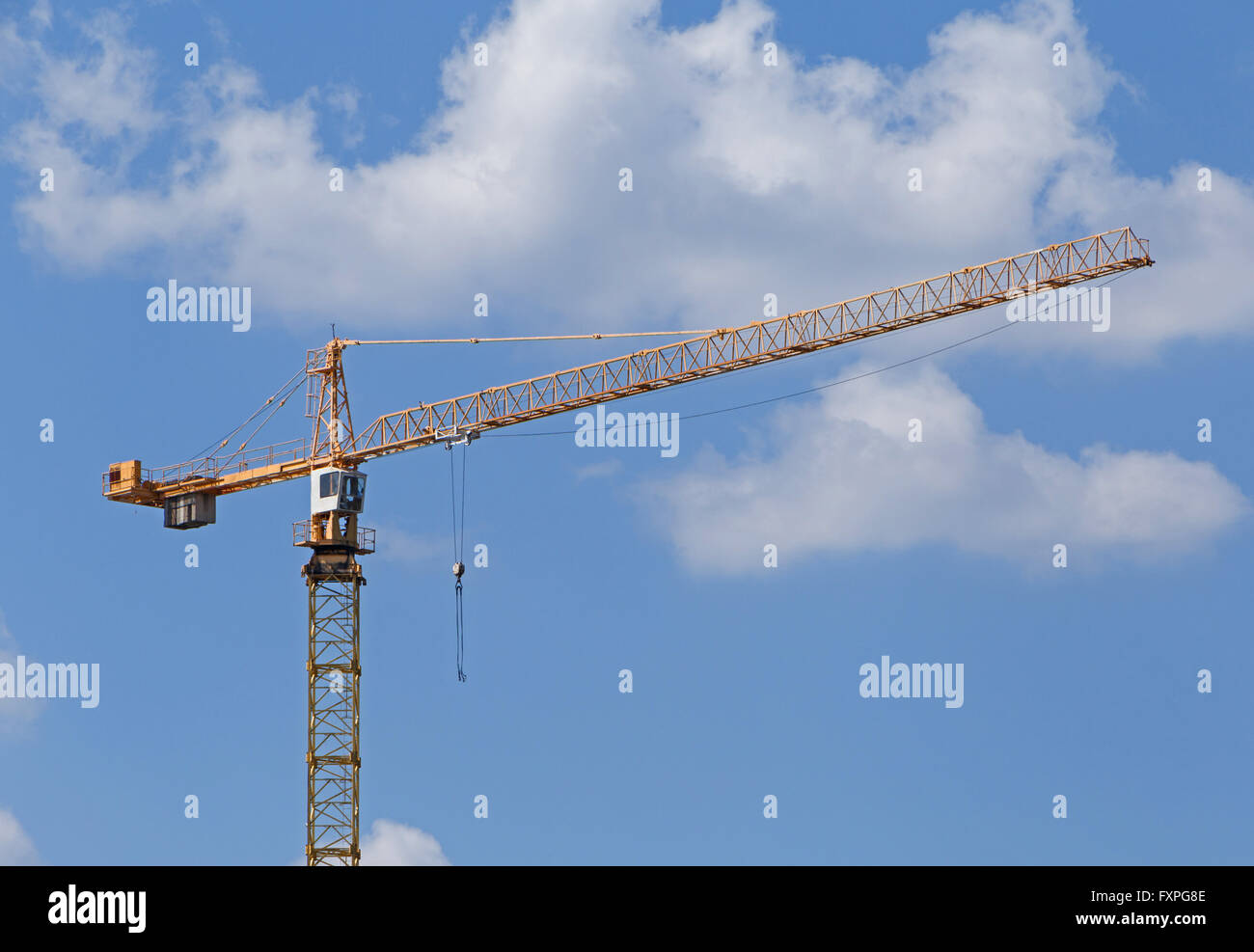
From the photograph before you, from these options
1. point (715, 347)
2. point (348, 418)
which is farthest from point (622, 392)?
point (348, 418)

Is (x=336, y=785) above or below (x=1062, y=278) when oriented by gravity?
below
